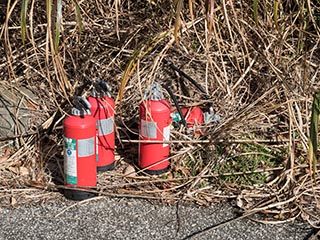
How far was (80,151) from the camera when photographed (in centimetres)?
256

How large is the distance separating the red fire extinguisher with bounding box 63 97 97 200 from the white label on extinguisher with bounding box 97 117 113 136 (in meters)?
0.15

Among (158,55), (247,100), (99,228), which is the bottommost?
(99,228)

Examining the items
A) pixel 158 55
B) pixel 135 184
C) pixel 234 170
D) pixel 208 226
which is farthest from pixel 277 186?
pixel 158 55

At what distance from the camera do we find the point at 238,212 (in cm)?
255

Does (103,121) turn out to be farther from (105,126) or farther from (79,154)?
(79,154)

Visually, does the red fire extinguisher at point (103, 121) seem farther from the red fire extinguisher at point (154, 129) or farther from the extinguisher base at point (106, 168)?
the red fire extinguisher at point (154, 129)

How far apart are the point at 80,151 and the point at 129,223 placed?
324mm

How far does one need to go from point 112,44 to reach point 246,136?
0.80 meters

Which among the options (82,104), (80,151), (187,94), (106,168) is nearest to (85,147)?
(80,151)

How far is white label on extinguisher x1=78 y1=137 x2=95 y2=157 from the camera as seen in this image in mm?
2555

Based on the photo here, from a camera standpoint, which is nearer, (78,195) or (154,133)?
(78,195)

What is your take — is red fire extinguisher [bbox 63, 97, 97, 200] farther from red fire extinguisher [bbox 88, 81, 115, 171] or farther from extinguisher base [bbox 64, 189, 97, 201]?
red fire extinguisher [bbox 88, 81, 115, 171]

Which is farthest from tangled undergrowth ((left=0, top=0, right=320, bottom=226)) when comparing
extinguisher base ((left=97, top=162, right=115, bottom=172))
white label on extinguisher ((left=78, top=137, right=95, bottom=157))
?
white label on extinguisher ((left=78, top=137, right=95, bottom=157))

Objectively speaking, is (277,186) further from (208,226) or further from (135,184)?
(135,184)
